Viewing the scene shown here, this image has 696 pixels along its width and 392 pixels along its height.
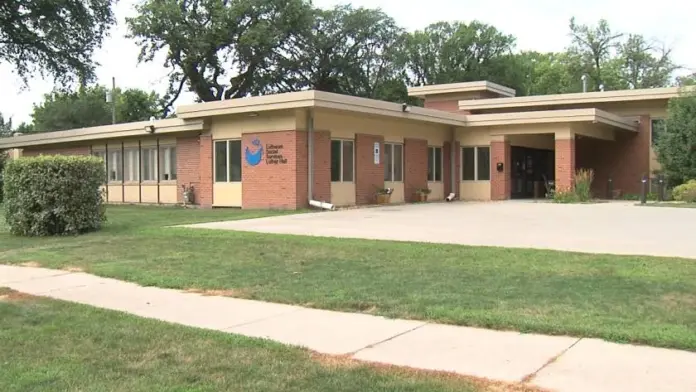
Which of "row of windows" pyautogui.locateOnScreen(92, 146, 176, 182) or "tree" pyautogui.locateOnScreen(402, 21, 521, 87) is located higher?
"tree" pyautogui.locateOnScreen(402, 21, 521, 87)

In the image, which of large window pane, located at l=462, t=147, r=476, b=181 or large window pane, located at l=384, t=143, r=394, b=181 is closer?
large window pane, located at l=384, t=143, r=394, b=181

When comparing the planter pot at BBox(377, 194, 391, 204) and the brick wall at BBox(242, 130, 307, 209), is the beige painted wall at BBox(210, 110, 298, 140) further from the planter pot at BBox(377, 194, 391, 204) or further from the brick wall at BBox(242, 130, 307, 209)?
the planter pot at BBox(377, 194, 391, 204)

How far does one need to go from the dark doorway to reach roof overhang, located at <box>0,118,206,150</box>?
44.4ft

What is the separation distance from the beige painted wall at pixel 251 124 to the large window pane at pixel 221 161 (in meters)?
0.30

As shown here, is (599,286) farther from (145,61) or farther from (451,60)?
(451,60)

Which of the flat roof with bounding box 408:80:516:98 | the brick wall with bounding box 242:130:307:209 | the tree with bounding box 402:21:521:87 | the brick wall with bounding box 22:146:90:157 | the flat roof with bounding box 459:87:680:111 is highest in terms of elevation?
the tree with bounding box 402:21:521:87

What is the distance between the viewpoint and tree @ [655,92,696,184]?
84.1ft

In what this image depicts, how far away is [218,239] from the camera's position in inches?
516

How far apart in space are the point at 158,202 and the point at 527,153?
16.3m

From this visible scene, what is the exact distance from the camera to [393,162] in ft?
81.0

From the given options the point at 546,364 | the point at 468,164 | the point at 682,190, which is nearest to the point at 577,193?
the point at 682,190

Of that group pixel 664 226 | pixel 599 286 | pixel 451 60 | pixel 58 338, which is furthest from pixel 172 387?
pixel 451 60

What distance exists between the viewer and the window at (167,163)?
26188 mm

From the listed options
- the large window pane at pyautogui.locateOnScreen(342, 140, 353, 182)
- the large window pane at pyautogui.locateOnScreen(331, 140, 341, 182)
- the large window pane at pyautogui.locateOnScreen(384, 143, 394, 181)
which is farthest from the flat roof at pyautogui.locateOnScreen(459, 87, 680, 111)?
the large window pane at pyautogui.locateOnScreen(331, 140, 341, 182)
